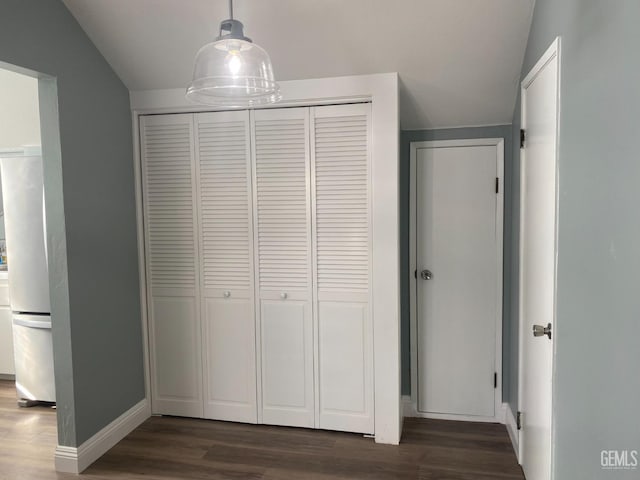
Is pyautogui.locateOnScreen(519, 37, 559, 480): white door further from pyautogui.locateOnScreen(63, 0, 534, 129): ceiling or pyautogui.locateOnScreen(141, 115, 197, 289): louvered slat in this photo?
pyautogui.locateOnScreen(141, 115, 197, 289): louvered slat

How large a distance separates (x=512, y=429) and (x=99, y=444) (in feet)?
8.35

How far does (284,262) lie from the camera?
3.16 metres

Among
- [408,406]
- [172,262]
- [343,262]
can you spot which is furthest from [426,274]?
[172,262]

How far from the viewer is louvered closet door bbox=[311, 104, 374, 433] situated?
9.86 feet

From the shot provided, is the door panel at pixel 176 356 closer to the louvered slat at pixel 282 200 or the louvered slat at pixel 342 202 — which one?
the louvered slat at pixel 282 200

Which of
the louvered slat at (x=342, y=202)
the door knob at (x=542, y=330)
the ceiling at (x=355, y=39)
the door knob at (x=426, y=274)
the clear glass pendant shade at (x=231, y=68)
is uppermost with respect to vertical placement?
the ceiling at (x=355, y=39)

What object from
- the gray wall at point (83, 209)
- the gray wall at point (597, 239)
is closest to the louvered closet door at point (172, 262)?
the gray wall at point (83, 209)

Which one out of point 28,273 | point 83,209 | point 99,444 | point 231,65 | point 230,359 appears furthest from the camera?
point 28,273

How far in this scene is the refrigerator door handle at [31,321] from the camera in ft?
11.5

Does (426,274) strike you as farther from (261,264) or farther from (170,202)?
(170,202)

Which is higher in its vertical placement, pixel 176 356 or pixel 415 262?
pixel 415 262

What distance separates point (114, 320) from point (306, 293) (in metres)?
1.24

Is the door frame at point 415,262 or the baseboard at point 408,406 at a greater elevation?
the door frame at point 415,262

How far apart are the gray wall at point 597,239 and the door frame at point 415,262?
128 centimetres
